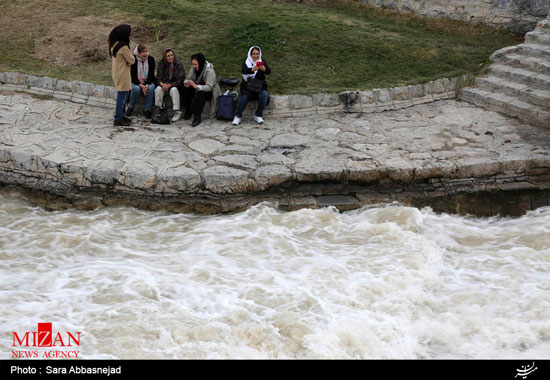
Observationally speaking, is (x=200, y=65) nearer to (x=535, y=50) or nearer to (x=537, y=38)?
(x=535, y=50)

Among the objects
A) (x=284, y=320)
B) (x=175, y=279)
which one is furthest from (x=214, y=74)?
(x=284, y=320)

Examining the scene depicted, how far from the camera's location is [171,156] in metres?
6.88

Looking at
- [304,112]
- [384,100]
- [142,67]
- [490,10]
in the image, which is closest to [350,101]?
[384,100]

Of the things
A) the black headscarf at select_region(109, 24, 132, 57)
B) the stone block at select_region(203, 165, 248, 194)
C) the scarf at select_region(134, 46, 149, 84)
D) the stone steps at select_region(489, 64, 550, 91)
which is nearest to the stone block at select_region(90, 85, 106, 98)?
the scarf at select_region(134, 46, 149, 84)

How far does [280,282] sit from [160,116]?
3.79 m

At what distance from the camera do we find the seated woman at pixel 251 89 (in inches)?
309

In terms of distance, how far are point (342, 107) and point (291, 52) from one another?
1733mm

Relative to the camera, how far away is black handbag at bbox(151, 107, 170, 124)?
7.88 metres

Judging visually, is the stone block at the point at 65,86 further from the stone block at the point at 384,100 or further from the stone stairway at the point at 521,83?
the stone stairway at the point at 521,83

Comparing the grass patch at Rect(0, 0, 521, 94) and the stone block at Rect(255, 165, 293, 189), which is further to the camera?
the grass patch at Rect(0, 0, 521, 94)

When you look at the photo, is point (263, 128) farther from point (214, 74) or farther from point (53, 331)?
point (53, 331)

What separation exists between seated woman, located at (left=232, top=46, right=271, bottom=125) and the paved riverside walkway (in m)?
0.21

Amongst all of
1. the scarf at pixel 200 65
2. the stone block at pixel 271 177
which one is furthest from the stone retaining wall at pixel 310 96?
the stone block at pixel 271 177

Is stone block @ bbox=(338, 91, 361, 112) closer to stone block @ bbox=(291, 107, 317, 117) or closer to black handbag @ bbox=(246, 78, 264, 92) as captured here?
stone block @ bbox=(291, 107, 317, 117)
